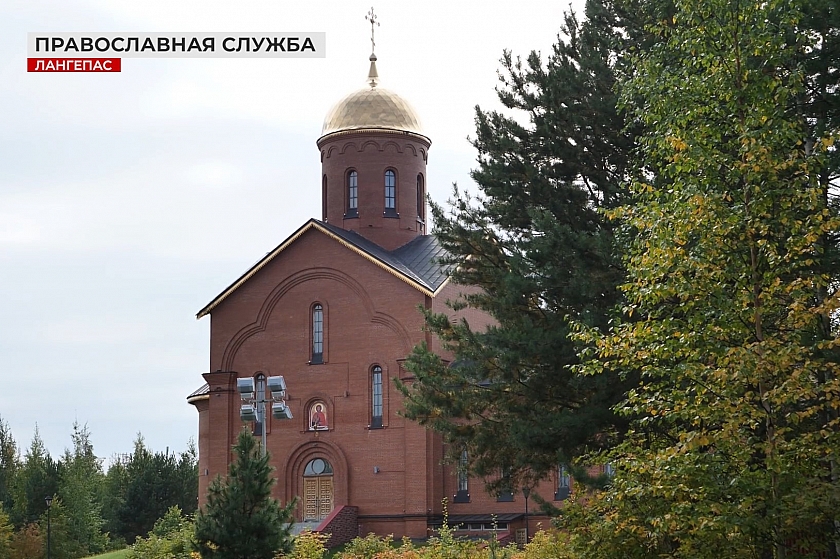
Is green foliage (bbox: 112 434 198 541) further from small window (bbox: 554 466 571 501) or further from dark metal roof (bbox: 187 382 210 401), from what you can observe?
small window (bbox: 554 466 571 501)

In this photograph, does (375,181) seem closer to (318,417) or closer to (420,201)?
(420,201)

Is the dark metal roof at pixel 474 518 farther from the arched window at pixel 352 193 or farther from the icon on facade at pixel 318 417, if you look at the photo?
the arched window at pixel 352 193

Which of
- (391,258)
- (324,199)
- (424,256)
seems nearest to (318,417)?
(391,258)

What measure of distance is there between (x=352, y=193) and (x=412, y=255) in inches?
123

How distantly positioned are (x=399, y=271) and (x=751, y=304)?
1858cm

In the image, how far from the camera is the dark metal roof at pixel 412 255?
28984 mm

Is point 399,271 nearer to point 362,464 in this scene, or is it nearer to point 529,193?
point 362,464

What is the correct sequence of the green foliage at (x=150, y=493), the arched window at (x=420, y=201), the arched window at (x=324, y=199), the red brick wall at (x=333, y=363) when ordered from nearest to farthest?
the red brick wall at (x=333, y=363)
the arched window at (x=420, y=201)
the arched window at (x=324, y=199)
the green foliage at (x=150, y=493)

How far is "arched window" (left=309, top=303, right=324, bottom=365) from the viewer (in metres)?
29.9

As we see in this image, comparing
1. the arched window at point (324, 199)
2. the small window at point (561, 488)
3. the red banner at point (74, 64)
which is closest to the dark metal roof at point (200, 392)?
the arched window at point (324, 199)

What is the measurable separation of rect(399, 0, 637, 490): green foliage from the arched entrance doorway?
12.0 metres

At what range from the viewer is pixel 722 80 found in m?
10.9

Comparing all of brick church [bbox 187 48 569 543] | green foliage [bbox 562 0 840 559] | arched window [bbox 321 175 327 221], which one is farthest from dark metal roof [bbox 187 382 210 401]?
green foliage [bbox 562 0 840 559]

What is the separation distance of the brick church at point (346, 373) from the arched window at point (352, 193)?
292mm
